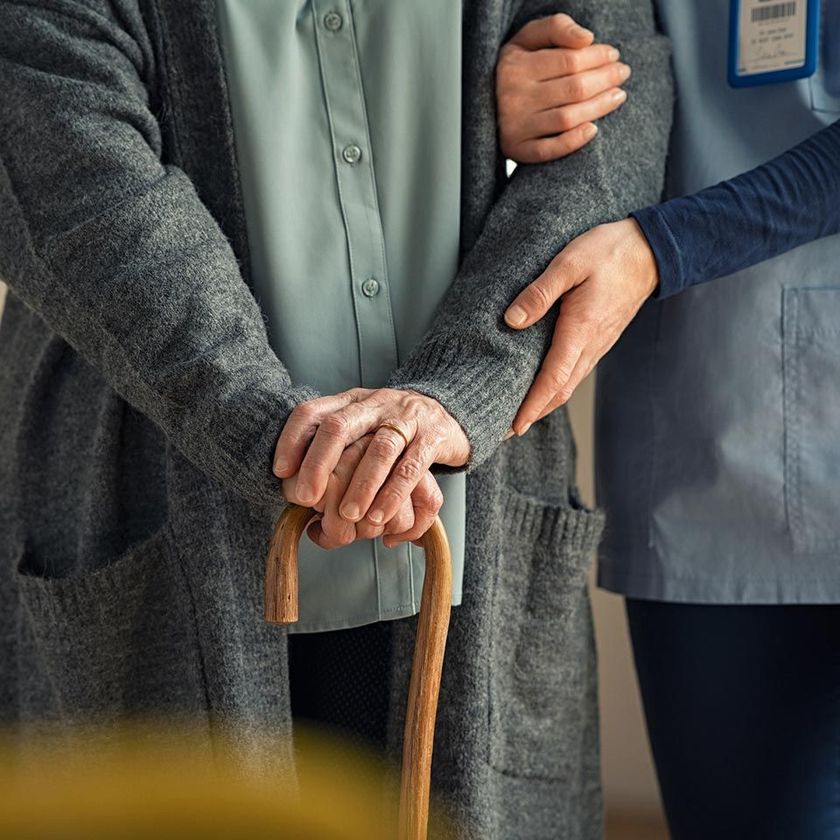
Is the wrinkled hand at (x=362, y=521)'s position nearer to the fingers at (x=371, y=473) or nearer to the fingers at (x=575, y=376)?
the fingers at (x=371, y=473)

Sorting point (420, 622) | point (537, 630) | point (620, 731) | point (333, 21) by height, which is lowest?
point (620, 731)

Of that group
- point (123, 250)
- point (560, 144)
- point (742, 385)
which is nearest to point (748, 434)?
point (742, 385)

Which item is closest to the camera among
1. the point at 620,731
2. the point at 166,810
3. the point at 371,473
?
the point at 166,810

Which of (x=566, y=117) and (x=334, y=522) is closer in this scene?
(x=334, y=522)

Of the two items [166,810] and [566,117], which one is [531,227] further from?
[166,810]

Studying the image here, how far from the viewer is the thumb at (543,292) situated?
2.98ft

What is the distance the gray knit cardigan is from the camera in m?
0.87

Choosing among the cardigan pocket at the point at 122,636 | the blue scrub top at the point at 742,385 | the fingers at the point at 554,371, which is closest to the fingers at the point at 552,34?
the blue scrub top at the point at 742,385

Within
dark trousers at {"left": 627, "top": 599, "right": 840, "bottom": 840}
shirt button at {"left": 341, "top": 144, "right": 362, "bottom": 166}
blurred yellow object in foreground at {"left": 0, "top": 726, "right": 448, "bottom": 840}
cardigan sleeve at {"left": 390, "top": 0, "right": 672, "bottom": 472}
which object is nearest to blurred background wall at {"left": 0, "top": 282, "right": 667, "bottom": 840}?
dark trousers at {"left": 627, "top": 599, "right": 840, "bottom": 840}

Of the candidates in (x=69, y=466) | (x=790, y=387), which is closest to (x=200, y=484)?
(x=69, y=466)

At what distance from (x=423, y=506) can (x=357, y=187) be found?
30 cm

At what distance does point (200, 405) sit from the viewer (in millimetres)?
842

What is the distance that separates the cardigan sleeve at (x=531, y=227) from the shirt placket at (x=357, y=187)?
54 millimetres

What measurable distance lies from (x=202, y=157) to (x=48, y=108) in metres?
0.13
